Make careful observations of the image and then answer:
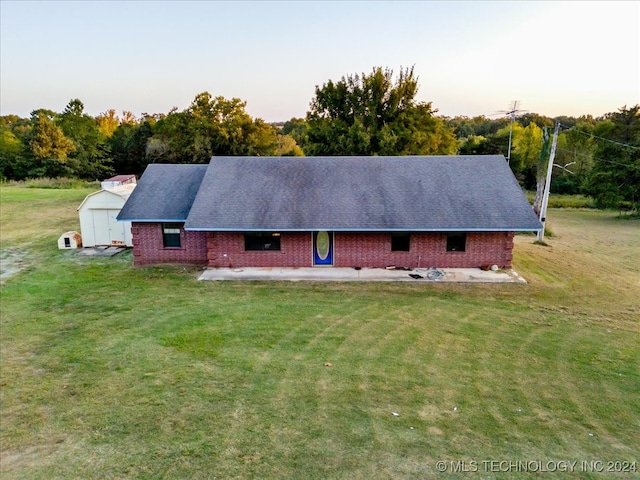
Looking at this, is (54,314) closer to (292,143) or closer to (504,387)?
(504,387)

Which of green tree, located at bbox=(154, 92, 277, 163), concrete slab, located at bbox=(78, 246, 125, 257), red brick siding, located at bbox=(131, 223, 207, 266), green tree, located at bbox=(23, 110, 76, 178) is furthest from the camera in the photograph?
green tree, located at bbox=(23, 110, 76, 178)

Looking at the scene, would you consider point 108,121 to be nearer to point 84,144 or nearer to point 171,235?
point 84,144

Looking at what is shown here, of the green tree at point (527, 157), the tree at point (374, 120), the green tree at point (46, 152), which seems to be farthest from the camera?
the green tree at point (527, 157)

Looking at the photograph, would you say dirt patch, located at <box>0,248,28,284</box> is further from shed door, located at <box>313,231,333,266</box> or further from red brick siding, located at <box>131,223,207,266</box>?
shed door, located at <box>313,231,333,266</box>

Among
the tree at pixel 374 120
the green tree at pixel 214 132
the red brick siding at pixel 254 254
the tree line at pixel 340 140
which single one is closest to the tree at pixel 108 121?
the tree line at pixel 340 140

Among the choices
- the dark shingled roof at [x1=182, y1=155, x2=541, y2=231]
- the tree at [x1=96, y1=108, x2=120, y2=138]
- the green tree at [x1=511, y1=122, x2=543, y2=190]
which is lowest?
the dark shingled roof at [x1=182, y1=155, x2=541, y2=231]

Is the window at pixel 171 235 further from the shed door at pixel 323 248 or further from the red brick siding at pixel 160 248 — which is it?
the shed door at pixel 323 248

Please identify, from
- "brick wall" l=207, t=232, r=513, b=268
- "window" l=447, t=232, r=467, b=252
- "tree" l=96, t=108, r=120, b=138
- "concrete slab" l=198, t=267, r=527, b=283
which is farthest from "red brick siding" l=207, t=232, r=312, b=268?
"tree" l=96, t=108, r=120, b=138
